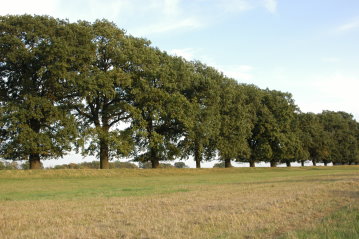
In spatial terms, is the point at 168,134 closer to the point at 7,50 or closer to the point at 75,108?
the point at 75,108

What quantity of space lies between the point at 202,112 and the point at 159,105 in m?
7.76

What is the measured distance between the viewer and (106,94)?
44.2 m

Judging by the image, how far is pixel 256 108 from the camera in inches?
2808

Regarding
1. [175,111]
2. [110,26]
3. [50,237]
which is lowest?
[50,237]

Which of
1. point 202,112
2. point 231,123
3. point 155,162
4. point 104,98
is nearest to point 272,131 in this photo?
point 231,123

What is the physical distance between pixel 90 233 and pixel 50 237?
2.96 feet

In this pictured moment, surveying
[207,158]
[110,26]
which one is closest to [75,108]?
[110,26]

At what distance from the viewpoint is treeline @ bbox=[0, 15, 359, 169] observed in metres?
40.9

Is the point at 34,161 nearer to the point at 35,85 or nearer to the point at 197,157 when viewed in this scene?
the point at 35,85

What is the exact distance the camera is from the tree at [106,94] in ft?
144

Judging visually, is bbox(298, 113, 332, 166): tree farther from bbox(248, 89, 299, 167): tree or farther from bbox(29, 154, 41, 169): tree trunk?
bbox(29, 154, 41, 169): tree trunk

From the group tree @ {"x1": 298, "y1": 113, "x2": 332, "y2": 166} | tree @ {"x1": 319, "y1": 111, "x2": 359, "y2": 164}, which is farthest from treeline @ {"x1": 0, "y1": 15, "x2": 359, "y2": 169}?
tree @ {"x1": 319, "y1": 111, "x2": 359, "y2": 164}

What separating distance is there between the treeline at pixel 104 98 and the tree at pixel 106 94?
12cm

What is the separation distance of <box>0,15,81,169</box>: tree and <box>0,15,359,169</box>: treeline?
108 mm
